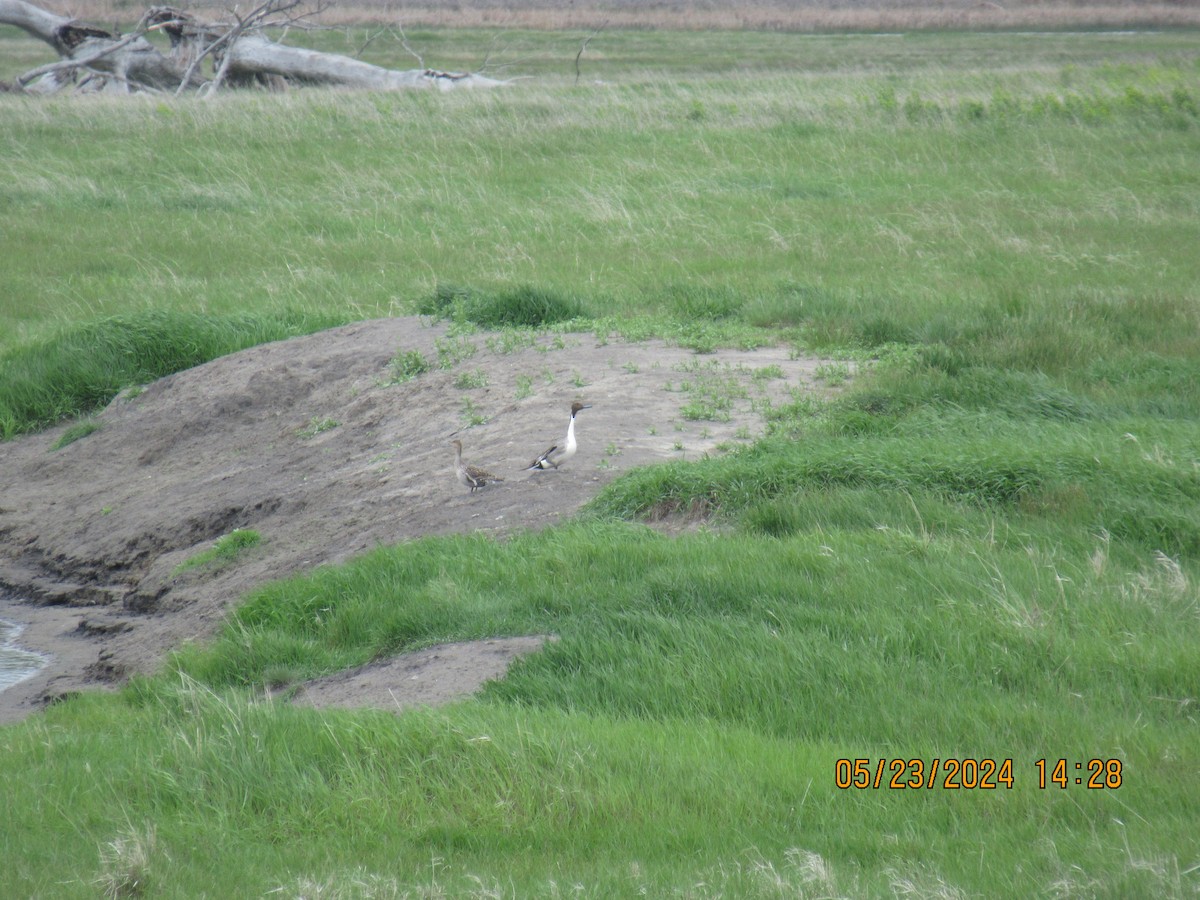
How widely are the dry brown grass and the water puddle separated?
4663 centimetres

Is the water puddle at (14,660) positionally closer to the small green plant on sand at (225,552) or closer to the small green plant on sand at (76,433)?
the small green plant on sand at (225,552)

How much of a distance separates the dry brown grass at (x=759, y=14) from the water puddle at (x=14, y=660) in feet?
153

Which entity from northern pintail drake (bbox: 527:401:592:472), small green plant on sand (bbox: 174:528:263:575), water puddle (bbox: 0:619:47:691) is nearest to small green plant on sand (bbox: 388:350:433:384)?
small green plant on sand (bbox: 174:528:263:575)

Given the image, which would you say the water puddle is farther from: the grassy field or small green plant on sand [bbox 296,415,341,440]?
small green plant on sand [bbox 296,415,341,440]

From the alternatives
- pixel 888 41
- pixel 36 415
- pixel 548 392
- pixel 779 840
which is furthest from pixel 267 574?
pixel 888 41

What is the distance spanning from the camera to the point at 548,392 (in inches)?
324

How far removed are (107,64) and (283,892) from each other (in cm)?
2678

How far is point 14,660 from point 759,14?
58779mm

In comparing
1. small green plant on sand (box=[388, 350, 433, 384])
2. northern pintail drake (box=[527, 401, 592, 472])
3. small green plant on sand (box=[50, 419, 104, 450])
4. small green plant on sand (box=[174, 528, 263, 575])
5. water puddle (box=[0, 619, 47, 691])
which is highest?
northern pintail drake (box=[527, 401, 592, 472])

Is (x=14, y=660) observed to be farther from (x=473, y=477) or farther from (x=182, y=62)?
(x=182, y=62)

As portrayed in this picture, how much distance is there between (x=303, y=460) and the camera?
8398mm

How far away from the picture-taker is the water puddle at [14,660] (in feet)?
21.1

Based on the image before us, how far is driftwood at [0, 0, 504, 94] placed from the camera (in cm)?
2553

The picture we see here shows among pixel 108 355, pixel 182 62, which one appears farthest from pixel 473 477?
pixel 182 62
